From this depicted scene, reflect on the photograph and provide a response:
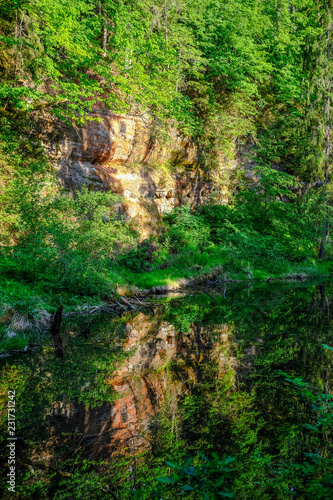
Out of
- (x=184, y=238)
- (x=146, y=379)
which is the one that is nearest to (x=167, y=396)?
(x=146, y=379)

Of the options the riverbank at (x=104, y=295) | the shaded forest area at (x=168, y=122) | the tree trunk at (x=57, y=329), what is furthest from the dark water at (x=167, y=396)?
the shaded forest area at (x=168, y=122)

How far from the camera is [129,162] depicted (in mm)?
18422

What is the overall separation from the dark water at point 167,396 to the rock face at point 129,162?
9.45 m

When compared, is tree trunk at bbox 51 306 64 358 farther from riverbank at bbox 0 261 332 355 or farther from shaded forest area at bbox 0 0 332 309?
shaded forest area at bbox 0 0 332 309

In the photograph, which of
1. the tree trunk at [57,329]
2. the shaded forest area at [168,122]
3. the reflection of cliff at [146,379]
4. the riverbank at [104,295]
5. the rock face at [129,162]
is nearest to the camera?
the reflection of cliff at [146,379]

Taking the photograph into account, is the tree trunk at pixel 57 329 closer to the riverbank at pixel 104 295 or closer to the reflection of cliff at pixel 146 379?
the riverbank at pixel 104 295

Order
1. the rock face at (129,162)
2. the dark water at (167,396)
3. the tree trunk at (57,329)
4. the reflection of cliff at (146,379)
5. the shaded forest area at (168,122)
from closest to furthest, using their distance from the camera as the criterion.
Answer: the dark water at (167,396) < the reflection of cliff at (146,379) < the tree trunk at (57,329) < the shaded forest area at (168,122) < the rock face at (129,162)

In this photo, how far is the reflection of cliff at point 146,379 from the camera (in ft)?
11.7

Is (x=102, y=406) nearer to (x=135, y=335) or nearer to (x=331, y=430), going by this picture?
(x=331, y=430)

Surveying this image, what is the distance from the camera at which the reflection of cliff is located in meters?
3.56

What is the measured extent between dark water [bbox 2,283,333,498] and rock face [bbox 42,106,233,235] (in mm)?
9453

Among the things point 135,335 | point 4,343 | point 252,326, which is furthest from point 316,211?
point 4,343

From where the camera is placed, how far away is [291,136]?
90.2 feet

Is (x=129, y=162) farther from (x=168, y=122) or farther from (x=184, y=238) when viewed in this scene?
(x=184, y=238)
